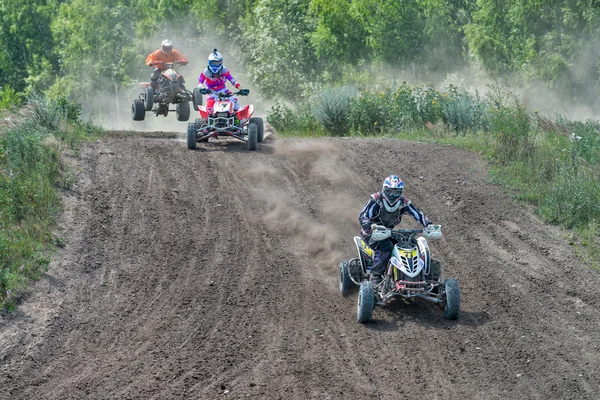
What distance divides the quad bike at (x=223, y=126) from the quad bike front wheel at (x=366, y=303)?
30.8 feet

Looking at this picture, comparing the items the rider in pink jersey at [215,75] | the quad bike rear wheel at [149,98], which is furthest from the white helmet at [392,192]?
the quad bike rear wheel at [149,98]

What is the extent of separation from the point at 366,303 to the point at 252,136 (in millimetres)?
9533

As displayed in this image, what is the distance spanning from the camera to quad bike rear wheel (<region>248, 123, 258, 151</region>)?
20.1 meters

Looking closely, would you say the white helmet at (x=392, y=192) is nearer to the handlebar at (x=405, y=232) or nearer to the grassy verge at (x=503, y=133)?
the handlebar at (x=405, y=232)

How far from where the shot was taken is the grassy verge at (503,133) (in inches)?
631

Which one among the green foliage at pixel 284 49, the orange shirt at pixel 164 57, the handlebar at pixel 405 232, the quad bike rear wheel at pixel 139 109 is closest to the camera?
the handlebar at pixel 405 232

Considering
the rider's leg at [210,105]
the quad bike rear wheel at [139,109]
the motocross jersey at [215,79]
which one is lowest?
the quad bike rear wheel at [139,109]

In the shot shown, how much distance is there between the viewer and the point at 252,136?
65.9 feet

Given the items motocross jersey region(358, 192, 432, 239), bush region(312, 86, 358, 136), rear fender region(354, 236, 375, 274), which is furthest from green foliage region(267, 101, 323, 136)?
rear fender region(354, 236, 375, 274)

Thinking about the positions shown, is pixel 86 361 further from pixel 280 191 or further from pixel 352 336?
pixel 280 191

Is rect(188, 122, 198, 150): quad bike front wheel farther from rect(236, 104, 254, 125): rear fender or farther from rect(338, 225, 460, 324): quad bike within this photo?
rect(338, 225, 460, 324): quad bike

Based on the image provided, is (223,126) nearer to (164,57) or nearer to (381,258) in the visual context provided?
(164,57)

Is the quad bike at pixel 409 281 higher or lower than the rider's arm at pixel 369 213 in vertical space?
lower

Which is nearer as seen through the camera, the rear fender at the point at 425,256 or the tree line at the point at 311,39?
the rear fender at the point at 425,256
